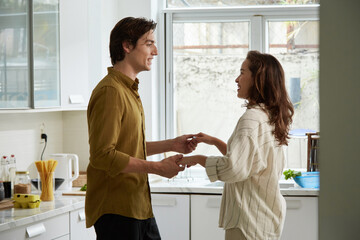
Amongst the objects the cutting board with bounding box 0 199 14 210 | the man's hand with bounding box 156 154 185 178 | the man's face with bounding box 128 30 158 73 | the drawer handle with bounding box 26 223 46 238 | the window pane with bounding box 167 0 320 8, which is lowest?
the drawer handle with bounding box 26 223 46 238

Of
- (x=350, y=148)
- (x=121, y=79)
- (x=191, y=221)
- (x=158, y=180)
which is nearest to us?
(x=350, y=148)

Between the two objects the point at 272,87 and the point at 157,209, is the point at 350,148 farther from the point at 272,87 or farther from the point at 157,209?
the point at 157,209

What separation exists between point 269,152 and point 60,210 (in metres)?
1.23

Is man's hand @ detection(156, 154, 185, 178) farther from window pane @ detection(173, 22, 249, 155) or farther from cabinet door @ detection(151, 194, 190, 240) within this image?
window pane @ detection(173, 22, 249, 155)

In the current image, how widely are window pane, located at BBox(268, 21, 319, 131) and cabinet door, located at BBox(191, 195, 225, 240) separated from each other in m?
1.06

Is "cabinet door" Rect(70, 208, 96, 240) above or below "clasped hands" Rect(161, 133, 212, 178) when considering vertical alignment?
below

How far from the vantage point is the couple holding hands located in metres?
1.85

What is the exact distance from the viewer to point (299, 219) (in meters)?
3.43

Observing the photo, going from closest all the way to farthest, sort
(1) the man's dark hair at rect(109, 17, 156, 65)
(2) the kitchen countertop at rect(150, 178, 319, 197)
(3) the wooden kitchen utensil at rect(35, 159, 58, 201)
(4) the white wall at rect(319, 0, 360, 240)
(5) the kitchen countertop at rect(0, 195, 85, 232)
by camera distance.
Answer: (4) the white wall at rect(319, 0, 360, 240) < (1) the man's dark hair at rect(109, 17, 156, 65) < (5) the kitchen countertop at rect(0, 195, 85, 232) < (3) the wooden kitchen utensil at rect(35, 159, 58, 201) < (2) the kitchen countertop at rect(150, 178, 319, 197)

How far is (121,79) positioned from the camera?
1994 millimetres

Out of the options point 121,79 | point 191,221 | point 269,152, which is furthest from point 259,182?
point 191,221

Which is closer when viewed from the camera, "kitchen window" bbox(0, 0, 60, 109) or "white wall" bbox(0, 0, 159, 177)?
"kitchen window" bbox(0, 0, 60, 109)

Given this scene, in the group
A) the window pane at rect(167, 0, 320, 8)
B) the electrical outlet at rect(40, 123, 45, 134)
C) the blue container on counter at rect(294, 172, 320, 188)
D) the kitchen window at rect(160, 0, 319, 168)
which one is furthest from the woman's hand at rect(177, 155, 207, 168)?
the window pane at rect(167, 0, 320, 8)

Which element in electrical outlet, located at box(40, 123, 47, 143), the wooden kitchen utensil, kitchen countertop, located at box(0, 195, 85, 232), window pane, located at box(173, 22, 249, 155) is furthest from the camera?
window pane, located at box(173, 22, 249, 155)
